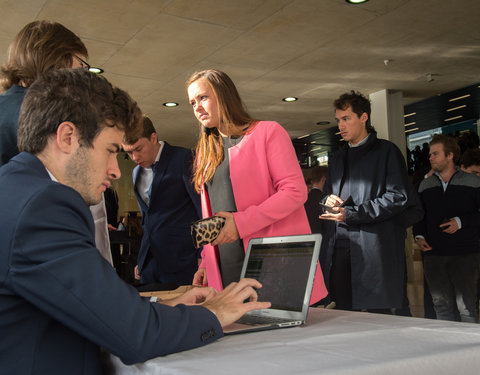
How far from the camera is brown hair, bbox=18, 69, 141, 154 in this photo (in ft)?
3.20

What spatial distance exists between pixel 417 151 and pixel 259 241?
26.7 ft

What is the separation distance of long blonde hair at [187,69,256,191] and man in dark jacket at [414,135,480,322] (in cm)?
243

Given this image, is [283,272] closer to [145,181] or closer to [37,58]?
[37,58]

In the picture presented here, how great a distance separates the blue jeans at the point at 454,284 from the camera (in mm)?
3760

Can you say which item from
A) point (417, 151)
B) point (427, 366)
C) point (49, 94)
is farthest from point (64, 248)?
point (417, 151)

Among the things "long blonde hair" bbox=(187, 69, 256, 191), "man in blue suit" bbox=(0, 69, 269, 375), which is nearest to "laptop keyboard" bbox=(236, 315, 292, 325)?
"man in blue suit" bbox=(0, 69, 269, 375)

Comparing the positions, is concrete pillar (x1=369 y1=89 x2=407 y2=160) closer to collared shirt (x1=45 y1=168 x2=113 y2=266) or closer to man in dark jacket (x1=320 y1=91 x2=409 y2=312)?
man in dark jacket (x1=320 y1=91 x2=409 y2=312)

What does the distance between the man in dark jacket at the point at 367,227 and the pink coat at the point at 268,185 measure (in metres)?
0.87

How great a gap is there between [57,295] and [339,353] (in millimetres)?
480

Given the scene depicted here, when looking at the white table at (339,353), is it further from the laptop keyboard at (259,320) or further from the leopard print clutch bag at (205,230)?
the leopard print clutch bag at (205,230)

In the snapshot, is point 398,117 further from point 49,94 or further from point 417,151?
point 49,94

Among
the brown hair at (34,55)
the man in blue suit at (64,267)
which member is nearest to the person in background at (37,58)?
the brown hair at (34,55)

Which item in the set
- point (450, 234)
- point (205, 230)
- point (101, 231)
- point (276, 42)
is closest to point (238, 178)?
point (205, 230)

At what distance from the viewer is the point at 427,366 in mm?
824
